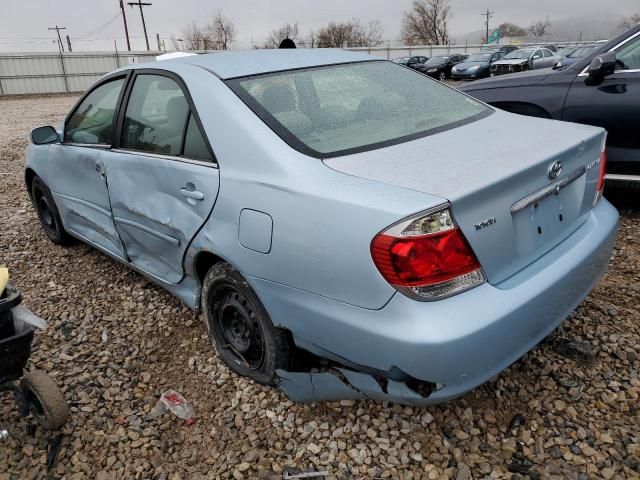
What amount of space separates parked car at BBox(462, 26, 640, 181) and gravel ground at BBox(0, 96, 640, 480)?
4.64 feet

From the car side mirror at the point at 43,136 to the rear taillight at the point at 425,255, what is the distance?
3.06 meters

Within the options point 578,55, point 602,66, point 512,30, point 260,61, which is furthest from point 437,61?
point 512,30

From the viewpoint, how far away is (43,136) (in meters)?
3.88

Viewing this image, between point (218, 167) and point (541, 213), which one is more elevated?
point (218, 167)

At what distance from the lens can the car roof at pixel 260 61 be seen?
2652 mm

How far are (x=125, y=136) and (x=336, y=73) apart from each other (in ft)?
4.23

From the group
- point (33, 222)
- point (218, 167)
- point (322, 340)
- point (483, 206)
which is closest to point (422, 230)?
point (483, 206)

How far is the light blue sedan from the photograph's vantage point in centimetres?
180

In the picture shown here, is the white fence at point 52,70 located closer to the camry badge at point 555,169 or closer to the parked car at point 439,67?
the parked car at point 439,67

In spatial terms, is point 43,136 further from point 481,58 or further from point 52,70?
point 52,70

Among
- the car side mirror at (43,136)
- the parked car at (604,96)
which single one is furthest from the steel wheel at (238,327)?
the parked car at (604,96)

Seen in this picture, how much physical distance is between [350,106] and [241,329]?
1.20 metres

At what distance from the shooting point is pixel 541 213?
2.11m

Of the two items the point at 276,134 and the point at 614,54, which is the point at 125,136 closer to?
the point at 276,134
